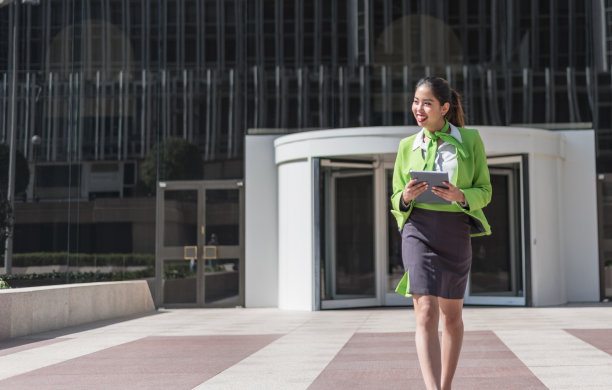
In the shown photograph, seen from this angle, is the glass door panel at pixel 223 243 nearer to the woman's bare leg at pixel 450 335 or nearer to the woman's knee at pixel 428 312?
the woman's bare leg at pixel 450 335

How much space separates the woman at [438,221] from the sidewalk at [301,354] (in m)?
1.62

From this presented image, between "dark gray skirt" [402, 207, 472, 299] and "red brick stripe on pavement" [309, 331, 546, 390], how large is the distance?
1669mm

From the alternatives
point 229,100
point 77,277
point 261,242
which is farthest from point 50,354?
Answer: point 229,100

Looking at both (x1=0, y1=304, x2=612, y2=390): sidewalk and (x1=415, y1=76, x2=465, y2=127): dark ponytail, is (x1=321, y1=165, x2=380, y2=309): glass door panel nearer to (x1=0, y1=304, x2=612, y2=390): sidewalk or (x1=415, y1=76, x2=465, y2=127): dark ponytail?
(x1=0, y1=304, x2=612, y2=390): sidewalk

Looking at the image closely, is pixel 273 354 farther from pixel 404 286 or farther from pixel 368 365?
pixel 404 286

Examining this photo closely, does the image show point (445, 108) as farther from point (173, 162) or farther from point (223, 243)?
point (173, 162)

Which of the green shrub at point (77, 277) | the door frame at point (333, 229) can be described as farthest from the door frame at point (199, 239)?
the door frame at point (333, 229)

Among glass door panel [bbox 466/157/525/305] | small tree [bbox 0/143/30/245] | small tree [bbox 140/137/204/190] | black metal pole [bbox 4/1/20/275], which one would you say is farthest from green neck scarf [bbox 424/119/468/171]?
small tree [bbox 0/143/30/245]

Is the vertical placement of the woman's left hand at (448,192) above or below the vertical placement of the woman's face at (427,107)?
below

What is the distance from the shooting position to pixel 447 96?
13.4 ft

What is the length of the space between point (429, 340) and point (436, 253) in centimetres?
41

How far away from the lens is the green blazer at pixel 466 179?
3.89 metres

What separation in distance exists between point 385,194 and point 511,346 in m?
7.56

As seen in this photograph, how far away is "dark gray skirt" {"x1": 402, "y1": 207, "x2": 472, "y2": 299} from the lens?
3861 millimetres
